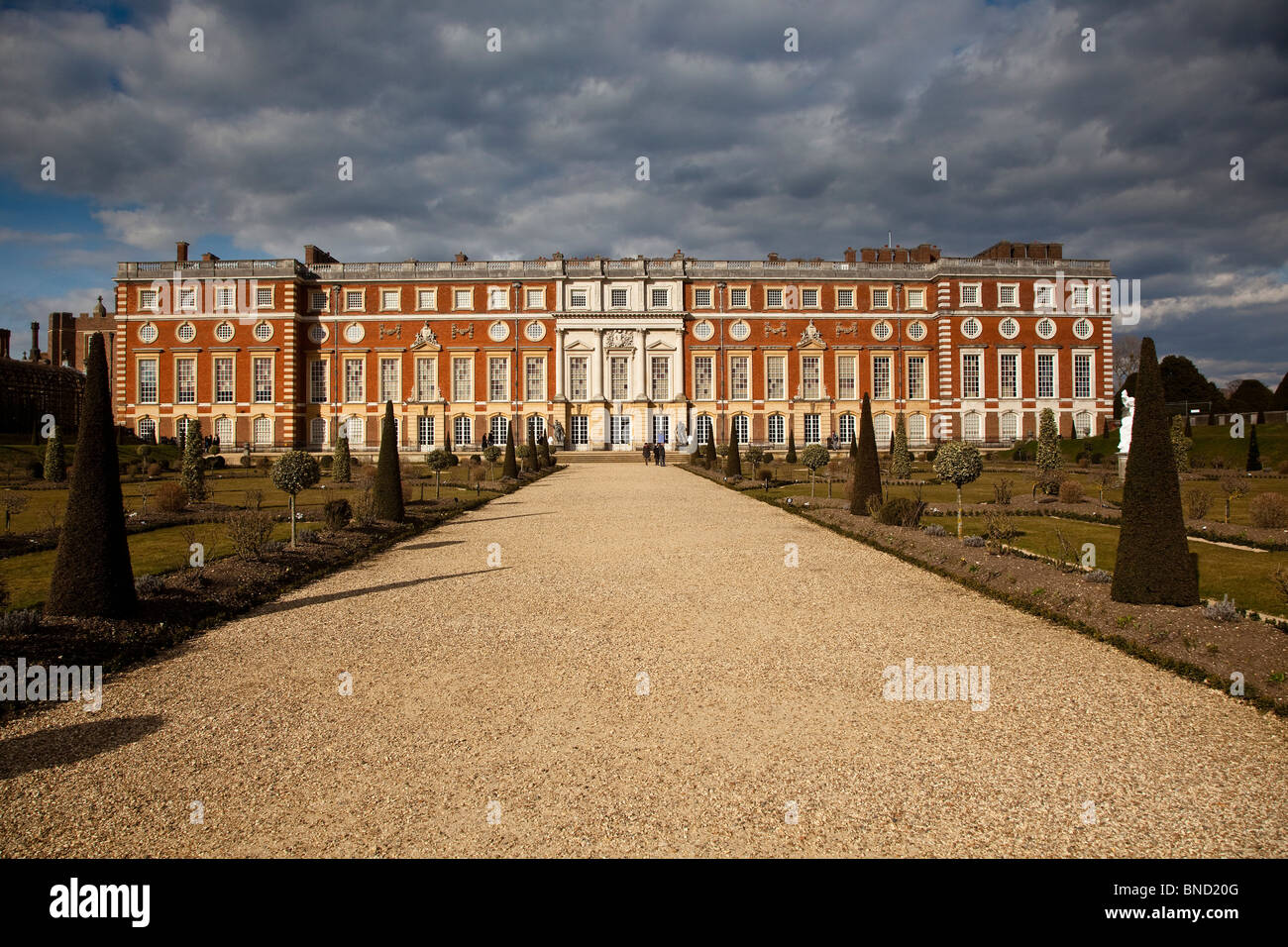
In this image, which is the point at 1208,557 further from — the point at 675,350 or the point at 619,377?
the point at 619,377

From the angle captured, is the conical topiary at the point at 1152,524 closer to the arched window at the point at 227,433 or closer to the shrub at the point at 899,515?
the shrub at the point at 899,515

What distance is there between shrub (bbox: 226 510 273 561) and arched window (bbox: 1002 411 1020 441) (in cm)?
4494

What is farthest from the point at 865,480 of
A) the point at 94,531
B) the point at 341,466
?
the point at 341,466

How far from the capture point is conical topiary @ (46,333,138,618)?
6.81 meters

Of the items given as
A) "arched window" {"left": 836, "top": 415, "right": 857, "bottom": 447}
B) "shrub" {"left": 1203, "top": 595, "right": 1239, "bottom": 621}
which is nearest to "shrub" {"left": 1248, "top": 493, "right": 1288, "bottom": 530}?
"shrub" {"left": 1203, "top": 595, "right": 1239, "bottom": 621}

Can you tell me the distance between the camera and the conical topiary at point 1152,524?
22.8 ft

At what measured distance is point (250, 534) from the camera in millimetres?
10234

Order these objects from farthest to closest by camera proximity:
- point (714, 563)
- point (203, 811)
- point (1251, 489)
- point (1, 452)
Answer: point (1, 452), point (1251, 489), point (714, 563), point (203, 811)

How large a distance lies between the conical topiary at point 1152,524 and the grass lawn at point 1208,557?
1174mm

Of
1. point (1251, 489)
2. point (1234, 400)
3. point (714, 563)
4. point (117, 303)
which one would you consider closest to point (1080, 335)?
point (1234, 400)

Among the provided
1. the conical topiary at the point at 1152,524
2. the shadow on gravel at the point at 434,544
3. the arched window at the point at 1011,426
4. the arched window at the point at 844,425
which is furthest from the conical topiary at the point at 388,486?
the arched window at the point at 1011,426
